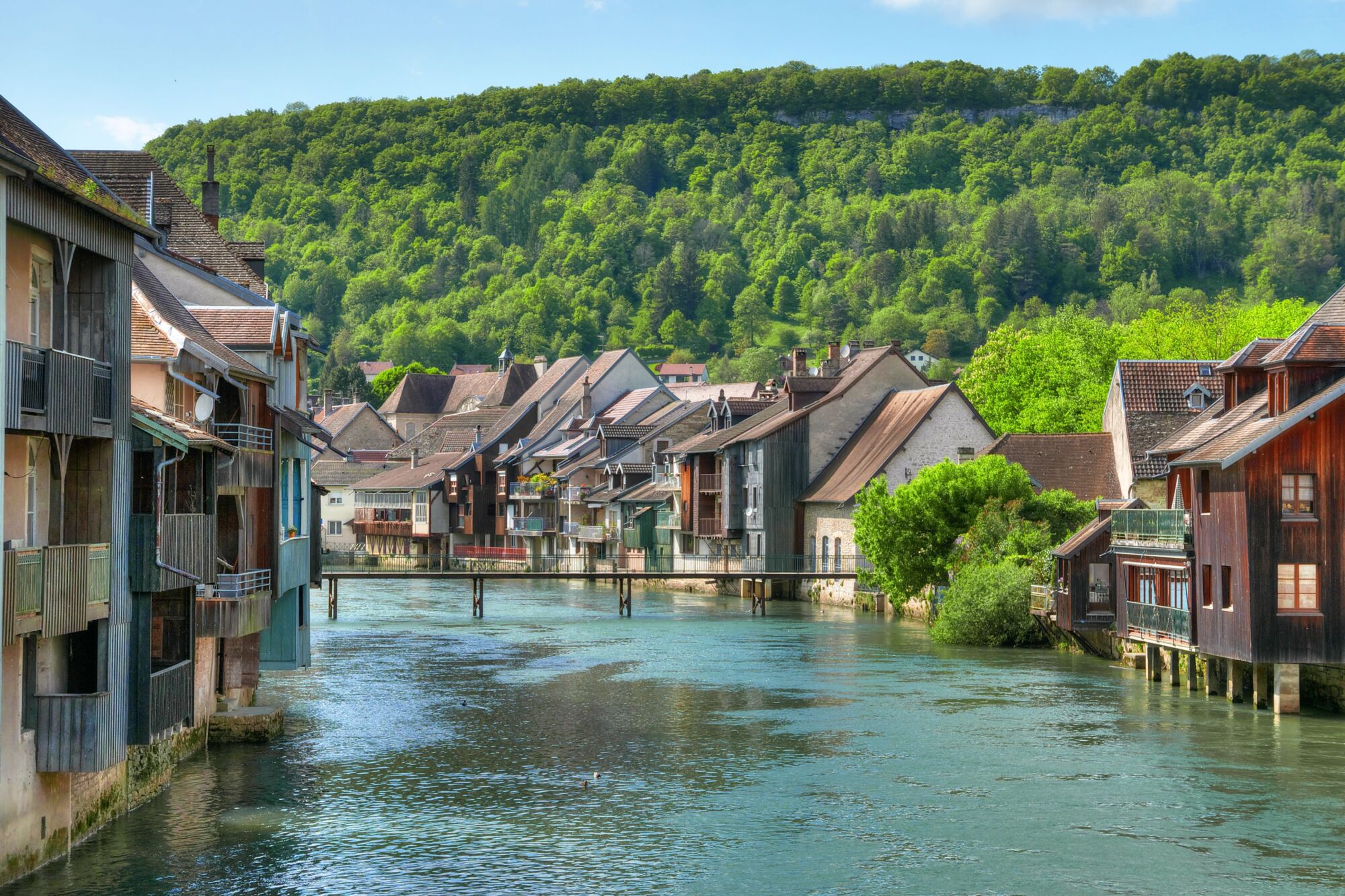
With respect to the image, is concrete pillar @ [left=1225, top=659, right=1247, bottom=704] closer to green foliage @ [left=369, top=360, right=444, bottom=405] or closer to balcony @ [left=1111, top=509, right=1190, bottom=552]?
balcony @ [left=1111, top=509, right=1190, bottom=552]

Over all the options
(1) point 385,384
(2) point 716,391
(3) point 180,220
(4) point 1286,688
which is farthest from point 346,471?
(4) point 1286,688

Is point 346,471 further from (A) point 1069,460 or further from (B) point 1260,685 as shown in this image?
(B) point 1260,685

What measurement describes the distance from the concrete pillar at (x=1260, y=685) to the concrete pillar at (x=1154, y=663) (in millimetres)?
6677

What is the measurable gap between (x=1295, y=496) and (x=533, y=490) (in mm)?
79642

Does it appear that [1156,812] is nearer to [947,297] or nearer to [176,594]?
[176,594]

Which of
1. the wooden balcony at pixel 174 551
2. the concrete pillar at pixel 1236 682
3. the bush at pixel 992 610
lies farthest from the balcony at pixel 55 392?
the bush at pixel 992 610

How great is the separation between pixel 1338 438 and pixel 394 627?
41291 mm

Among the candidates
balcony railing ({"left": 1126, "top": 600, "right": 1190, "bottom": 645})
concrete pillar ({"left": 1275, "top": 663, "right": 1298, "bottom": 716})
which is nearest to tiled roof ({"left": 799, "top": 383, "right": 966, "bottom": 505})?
balcony railing ({"left": 1126, "top": 600, "right": 1190, "bottom": 645})

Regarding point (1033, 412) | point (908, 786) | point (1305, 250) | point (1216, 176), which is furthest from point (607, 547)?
point (1216, 176)

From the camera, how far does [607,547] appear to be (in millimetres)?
103625

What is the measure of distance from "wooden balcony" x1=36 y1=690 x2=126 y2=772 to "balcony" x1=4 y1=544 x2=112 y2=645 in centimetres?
99

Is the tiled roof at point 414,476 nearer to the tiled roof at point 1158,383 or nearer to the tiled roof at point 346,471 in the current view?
the tiled roof at point 346,471

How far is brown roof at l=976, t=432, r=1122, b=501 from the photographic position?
2677 inches

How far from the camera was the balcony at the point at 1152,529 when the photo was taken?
43.7 m
